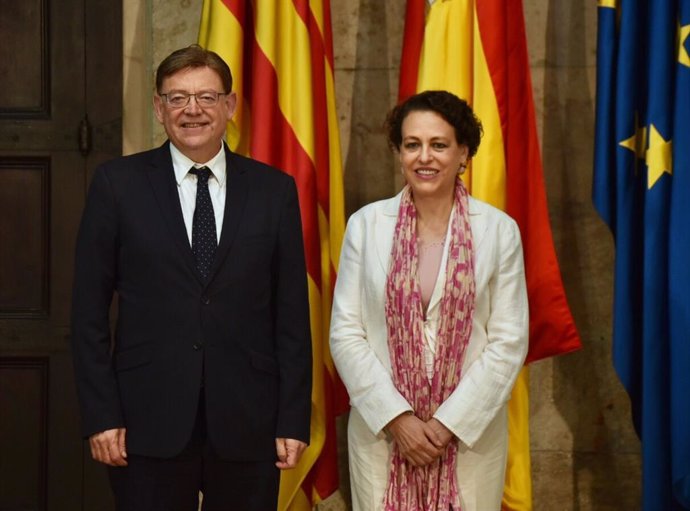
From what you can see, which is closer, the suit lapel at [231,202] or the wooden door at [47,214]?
the suit lapel at [231,202]

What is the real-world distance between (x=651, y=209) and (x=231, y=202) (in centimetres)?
152

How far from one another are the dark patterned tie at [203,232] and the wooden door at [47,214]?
156 centimetres

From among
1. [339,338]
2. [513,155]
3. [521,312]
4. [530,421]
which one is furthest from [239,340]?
[530,421]

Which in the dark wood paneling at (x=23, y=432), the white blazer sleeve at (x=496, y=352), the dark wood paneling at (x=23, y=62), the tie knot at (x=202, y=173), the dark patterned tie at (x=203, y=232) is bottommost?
the dark wood paneling at (x=23, y=432)

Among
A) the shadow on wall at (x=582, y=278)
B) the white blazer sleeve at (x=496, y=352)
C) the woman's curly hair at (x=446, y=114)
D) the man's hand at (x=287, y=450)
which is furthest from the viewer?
the shadow on wall at (x=582, y=278)

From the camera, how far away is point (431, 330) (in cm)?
282

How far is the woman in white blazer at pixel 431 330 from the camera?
2775 millimetres

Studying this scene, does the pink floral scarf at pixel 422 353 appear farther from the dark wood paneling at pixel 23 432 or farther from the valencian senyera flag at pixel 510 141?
the dark wood paneling at pixel 23 432

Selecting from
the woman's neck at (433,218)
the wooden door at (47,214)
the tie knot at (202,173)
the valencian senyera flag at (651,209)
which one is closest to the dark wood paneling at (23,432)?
the wooden door at (47,214)

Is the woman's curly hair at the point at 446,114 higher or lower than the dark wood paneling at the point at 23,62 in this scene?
lower

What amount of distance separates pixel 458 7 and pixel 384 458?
5.06 feet

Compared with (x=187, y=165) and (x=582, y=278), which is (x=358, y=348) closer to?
(x=187, y=165)

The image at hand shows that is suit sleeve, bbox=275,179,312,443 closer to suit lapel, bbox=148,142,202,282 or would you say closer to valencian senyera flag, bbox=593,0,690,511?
suit lapel, bbox=148,142,202,282

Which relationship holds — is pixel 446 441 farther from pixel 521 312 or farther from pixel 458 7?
pixel 458 7
